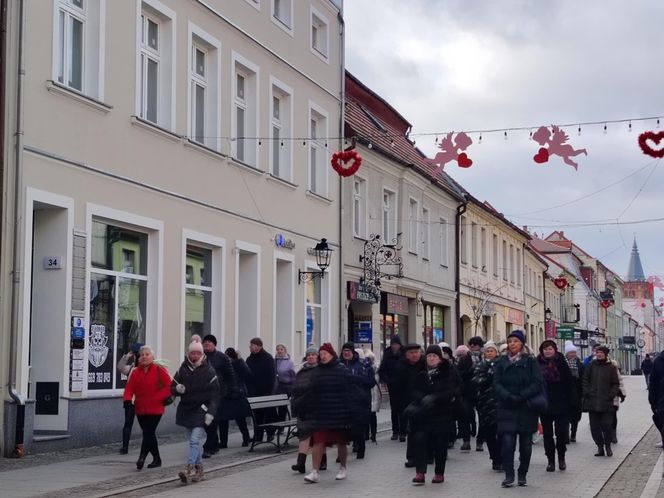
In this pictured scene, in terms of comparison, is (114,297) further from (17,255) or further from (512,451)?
(512,451)

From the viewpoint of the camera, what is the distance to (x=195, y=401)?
13680 mm

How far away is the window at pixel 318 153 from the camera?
27.9 metres

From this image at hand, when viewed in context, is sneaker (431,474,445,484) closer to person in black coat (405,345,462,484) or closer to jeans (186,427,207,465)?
person in black coat (405,345,462,484)

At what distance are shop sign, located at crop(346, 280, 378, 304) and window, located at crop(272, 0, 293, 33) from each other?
6766 millimetres

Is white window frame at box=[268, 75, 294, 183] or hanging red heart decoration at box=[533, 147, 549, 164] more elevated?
white window frame at box=[268, 75, 294, 183]

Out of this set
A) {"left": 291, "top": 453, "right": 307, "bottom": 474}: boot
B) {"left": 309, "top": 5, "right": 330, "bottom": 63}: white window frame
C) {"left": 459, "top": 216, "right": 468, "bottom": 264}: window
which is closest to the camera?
{"left": 291, "top": 453, "right": 307, "bottom": 474}: boot

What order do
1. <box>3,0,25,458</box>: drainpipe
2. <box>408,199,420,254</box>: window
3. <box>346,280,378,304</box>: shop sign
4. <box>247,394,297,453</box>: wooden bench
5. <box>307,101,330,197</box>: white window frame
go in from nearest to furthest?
<box>3,0,25,458</box>: drainpipe, <box>247,394,297,453</box>: wooden bench, <box>307,101,330,197</box>: white window frame, <box>346,280,378,304</box>: shop sign, <box>408,199,420,254</box>: window

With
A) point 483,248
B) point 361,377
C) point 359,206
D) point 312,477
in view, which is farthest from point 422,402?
point 483,248

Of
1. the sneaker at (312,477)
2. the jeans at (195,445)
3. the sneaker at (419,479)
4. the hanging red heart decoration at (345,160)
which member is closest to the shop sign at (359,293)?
the hanging red heart decoration at (345,160)

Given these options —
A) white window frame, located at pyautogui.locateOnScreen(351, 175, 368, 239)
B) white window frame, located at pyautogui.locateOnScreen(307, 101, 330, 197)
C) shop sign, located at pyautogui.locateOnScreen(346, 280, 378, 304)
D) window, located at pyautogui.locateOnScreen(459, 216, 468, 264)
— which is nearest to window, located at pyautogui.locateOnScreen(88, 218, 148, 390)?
white window frame, located at pyautogui.locateOnScreen(307, 101, 330, 197)

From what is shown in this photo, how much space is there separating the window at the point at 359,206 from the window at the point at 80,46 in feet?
42.8

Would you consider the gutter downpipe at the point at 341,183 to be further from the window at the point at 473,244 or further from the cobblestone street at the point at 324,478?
the window at the point at 473,244

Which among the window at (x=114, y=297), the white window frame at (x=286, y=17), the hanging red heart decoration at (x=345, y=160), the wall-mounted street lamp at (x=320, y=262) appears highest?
the white window frame at (x=286, y=17)

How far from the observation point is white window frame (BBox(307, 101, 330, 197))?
27891 mm
